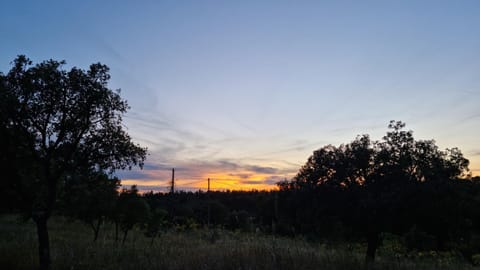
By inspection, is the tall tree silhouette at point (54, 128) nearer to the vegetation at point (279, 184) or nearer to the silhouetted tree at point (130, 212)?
the vegetation at point (279, 184)

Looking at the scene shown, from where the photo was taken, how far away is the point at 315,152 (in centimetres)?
1303

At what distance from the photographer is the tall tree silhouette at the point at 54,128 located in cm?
995

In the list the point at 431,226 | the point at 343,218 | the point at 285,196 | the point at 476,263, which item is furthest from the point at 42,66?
the point at 476,263

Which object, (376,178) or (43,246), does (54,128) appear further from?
(376,178)

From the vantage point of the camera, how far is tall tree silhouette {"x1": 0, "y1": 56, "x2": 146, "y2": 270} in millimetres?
9945

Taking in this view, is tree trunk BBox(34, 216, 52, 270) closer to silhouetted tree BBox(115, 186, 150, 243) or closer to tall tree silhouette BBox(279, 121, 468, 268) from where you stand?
tall tree silhouette BBox(279, 121, 468, 268)

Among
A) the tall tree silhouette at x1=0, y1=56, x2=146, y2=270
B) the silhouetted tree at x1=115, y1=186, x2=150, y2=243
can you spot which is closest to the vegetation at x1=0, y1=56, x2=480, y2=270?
the tall tree silhouette at x1=0, y1=56, x2=146, y2=270

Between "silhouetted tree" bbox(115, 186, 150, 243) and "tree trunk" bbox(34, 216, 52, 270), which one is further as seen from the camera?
"silhouetted tree" bbox(115, 186, 150, 243)

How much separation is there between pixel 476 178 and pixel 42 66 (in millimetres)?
14012

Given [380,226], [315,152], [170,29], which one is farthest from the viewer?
[170,29]

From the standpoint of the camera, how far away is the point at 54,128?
10.4 meters

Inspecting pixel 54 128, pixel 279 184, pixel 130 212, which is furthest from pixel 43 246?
pixel 130 212

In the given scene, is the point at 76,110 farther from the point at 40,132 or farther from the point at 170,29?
the point at 170,29

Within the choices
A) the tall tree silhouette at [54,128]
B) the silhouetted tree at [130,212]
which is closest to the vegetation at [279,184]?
the tall tree silhouette at [54,128]
